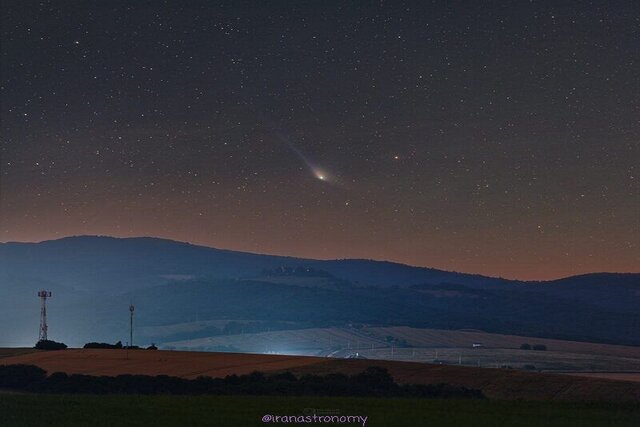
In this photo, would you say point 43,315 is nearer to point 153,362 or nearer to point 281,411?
point 153,362

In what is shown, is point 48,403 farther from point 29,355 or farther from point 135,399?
point 29,355

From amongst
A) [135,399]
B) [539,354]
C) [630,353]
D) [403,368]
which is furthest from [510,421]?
[630,353]

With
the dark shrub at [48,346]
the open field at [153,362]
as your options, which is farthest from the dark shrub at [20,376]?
the dark shrub at [48,346]

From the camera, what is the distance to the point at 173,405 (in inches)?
1735

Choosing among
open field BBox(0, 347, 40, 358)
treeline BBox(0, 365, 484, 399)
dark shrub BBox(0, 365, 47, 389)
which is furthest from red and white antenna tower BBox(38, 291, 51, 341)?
treeline BBox(0, 365, 484, 399)

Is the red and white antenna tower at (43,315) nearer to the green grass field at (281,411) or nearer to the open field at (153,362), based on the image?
the open field at (153,362)

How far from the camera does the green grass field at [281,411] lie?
3816cm

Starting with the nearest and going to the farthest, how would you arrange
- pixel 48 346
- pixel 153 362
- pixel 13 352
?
pixel 153 362 → pixel 13 352 → pixel 48 346

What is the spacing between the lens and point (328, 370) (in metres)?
75.6

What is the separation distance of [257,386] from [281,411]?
1470 cm

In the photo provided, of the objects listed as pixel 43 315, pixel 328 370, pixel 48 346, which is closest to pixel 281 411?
pixel 328 370

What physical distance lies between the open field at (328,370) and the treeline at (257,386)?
6.06 meters

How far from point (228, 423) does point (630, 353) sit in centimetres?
16914

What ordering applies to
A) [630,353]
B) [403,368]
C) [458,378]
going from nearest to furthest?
[458,378] → [403,368] → [630,353]
